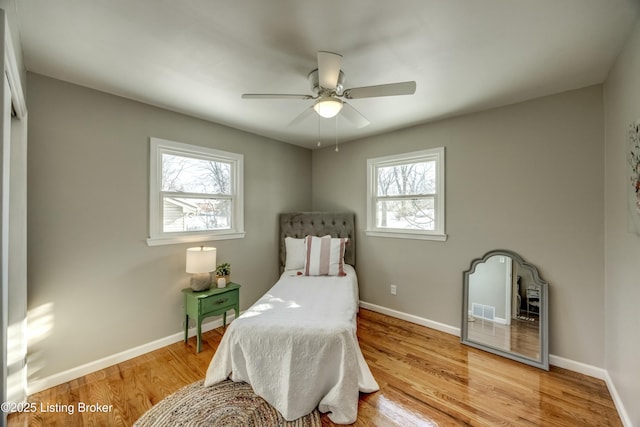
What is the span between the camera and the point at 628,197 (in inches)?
64.0

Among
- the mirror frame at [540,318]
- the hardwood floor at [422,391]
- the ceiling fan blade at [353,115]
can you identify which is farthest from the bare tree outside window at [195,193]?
the mirror frame at [540,318]

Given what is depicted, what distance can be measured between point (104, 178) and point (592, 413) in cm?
408

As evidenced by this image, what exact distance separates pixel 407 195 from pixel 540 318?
5.63ft

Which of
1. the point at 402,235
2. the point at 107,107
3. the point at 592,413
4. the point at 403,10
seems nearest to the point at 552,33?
the point at 403,10

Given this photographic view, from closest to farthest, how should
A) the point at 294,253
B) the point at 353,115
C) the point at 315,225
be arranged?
the point at 353,115
the point at 294,253
the point at 315,225

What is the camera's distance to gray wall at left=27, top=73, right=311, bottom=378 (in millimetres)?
2004

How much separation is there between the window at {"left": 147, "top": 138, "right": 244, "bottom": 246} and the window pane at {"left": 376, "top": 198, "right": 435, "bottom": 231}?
1.82 meters

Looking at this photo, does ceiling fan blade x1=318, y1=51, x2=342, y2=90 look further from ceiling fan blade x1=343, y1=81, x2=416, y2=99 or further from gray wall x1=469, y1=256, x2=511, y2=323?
gray wall x1=469, y1=256, x2=511, y2=323

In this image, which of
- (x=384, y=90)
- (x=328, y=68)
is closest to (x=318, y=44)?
(x=328, y=68)

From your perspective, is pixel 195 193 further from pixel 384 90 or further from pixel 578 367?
pixel 578 367

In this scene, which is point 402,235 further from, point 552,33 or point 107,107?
point 107,107

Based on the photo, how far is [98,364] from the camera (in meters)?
2.23

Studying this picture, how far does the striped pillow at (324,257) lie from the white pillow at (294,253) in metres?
0.16

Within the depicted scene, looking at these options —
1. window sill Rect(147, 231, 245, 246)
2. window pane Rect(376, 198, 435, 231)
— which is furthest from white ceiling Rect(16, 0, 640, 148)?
window sill Rect(147, 231, 245, 246)
